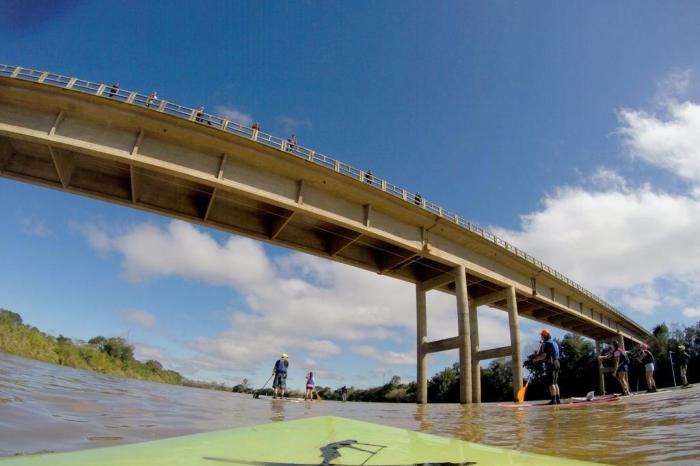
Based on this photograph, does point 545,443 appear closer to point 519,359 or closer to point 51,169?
point 51,169

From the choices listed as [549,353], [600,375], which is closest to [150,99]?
[549,353]

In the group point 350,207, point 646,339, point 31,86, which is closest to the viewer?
point 31,86

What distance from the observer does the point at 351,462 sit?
136 centimetres

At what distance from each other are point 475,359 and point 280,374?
15.9 meters

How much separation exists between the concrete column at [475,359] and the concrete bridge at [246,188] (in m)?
0.11

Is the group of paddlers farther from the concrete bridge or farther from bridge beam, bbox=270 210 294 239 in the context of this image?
bridge beam, bbox=270 210 294 239

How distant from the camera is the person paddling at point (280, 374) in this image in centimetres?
1562

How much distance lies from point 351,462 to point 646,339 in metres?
71.4

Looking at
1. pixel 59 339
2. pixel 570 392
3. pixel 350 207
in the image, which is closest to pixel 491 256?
pixel 350 207

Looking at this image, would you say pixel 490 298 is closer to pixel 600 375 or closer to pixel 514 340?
pixel 514 340

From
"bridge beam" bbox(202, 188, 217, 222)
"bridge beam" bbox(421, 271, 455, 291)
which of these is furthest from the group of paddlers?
"bridge beam" bbox(202, 188, 217, 222)

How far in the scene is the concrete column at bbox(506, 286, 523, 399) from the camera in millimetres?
24609

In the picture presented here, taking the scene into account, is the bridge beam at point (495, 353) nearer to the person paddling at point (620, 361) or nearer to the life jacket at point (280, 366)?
the person paddling at point (620, 361)

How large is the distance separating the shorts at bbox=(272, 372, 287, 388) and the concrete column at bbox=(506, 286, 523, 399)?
55.2 feet
